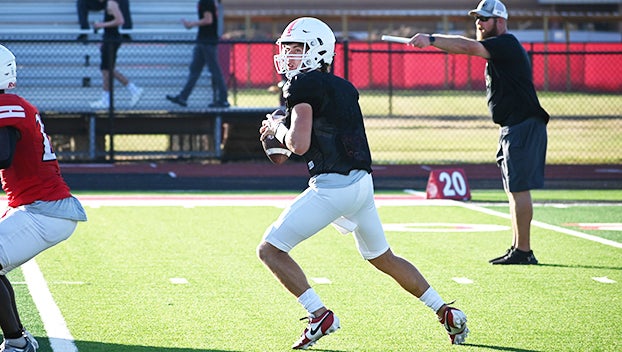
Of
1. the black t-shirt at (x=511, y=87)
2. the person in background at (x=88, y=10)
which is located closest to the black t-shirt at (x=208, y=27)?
the person in background at (x=88, y=10)

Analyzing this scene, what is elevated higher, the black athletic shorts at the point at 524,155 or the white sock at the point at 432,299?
the black athletic shorts at the point at 524,155

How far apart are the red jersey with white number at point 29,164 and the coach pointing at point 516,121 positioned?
13.3ft

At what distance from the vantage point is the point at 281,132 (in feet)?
19.6

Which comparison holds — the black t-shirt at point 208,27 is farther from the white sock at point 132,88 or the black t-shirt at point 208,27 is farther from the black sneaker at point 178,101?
the white sock at point 132,88

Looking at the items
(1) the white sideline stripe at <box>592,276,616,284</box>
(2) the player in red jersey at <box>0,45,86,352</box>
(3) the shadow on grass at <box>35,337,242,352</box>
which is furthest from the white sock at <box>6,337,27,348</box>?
(1) the white sideline stripe at <box>592,276,616,284</box>

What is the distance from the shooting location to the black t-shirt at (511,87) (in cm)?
880

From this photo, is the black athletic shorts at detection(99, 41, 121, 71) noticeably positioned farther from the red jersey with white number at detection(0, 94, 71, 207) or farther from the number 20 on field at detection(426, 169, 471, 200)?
the red jersey with white number at detection(0, 94, 71, 207)

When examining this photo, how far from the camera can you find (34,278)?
813cm

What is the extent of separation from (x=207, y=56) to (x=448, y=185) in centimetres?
532

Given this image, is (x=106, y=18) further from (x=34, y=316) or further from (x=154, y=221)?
(x=34, y=316)

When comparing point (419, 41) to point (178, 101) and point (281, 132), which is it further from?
point (178, 101)

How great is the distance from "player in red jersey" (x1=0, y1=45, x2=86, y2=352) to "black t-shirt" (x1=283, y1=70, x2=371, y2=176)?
4.09ft

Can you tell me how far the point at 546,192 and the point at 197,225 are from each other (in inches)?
205

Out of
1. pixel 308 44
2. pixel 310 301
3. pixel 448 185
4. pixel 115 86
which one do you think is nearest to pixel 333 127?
pixel 308 44
